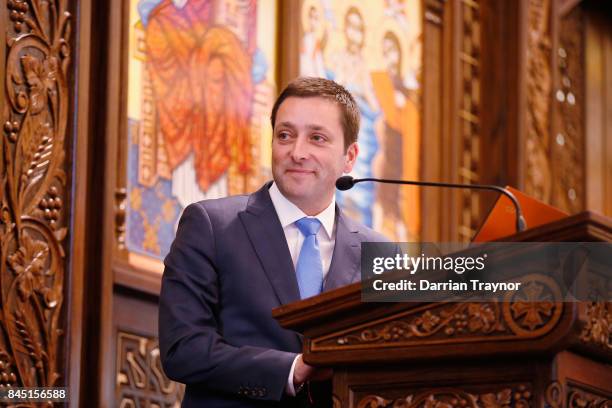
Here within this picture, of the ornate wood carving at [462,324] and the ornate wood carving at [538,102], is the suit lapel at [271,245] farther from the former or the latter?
the ornate wood carving at [538,102]

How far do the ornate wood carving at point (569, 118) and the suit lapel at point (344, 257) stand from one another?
16.5 ft

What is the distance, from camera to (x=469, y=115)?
8.05 metres

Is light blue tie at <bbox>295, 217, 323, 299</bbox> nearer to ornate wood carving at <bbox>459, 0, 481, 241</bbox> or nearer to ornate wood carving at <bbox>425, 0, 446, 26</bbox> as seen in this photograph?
ornate wood carving at <bbox>459, 0, 481, 241</bbox>

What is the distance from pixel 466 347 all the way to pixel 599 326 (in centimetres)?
32

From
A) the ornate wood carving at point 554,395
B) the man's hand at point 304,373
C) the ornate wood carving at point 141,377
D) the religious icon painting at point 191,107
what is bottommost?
the ornate wood carving at point 554,395

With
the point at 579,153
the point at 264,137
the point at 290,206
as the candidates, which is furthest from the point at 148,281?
the point at 579,153

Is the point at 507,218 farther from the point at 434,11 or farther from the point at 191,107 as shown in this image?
the point at 434,11

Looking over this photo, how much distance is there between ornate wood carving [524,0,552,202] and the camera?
8148 millimetres

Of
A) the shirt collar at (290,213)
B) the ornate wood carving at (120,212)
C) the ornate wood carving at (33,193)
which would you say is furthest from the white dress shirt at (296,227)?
the ornate wood carving at (120,212)

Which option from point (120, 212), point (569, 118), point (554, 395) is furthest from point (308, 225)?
point (569, 118)

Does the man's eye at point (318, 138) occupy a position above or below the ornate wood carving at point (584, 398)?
above

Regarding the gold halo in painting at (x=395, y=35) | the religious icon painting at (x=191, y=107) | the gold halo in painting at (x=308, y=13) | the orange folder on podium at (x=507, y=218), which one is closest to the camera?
the orange folder on podium at (x=507, y=218)

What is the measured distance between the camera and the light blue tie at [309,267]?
3408 mm

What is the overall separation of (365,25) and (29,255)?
3269mm
